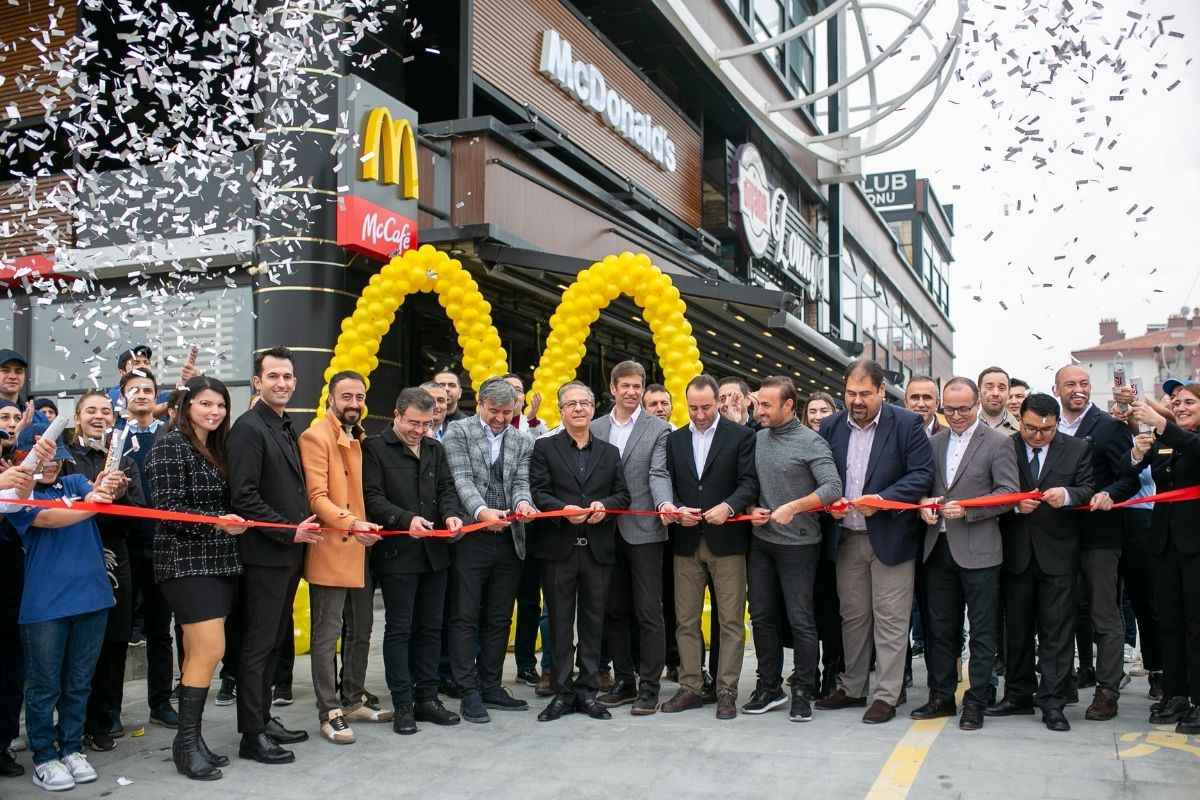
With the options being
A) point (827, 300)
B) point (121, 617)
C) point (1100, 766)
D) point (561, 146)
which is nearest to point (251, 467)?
point (121, 617)

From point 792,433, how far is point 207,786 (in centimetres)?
392

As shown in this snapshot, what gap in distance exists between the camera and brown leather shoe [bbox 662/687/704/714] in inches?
264

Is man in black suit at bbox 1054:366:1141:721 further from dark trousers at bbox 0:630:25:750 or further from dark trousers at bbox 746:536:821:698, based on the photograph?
dark trousers at bbox 0:630:25:750

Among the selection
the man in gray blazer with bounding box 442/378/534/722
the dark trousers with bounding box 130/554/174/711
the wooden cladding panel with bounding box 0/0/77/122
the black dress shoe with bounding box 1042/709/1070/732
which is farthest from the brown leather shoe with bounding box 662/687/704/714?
the wooden cladding panel with bounding box 0/0/77/122

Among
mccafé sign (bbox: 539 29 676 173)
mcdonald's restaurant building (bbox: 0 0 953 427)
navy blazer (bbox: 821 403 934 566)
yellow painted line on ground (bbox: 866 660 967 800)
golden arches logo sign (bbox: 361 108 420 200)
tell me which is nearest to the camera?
yellow painted line on ground (bbox: 866 660 967 800)

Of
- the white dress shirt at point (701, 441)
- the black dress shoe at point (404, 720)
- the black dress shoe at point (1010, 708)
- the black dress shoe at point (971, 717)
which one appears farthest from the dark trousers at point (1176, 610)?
the black dress shoe at point (404, 720)

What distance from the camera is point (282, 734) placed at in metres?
5.95

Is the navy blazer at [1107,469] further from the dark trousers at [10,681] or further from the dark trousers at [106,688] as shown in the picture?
the dark trousers at [10,681]

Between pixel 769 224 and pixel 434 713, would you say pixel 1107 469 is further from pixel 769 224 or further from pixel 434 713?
pixel 769 224

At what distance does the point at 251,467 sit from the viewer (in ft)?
18.3

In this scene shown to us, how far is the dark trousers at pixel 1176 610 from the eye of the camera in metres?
6.08

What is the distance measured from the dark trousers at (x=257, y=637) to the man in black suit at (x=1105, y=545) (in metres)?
4.80

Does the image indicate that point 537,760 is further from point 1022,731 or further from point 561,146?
point 561,146

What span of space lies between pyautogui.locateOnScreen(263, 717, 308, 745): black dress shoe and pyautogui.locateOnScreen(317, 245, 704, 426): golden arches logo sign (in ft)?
15.6
